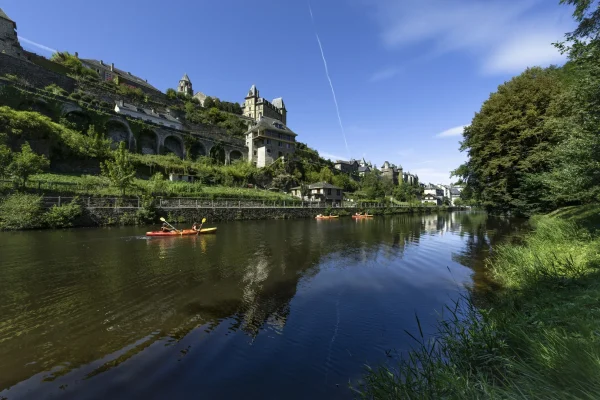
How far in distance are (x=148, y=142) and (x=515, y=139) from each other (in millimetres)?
48893

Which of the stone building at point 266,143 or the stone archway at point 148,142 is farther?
the stone building at point 266,143

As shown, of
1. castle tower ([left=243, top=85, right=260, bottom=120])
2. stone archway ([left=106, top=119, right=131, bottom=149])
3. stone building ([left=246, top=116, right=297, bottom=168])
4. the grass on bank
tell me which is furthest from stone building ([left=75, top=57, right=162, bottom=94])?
the grass on bank

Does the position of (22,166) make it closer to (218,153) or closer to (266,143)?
(218,153)

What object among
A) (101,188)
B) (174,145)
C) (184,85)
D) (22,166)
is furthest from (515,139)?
(184,85)

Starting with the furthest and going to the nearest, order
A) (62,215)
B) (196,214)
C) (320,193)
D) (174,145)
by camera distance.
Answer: (320,193)
(174,145)
(196,214)
(62,215)

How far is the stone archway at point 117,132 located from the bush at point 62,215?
21.3 metres

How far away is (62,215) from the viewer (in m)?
23.1

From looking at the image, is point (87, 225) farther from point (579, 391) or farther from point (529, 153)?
point (529, 153)

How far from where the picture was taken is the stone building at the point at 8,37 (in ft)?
140

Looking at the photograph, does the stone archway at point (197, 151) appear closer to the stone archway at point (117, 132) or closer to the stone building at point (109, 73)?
the stone archway at point (117, 132)

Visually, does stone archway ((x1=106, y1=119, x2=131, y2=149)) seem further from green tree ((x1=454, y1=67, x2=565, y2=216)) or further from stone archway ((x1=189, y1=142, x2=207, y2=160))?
green tree ((x1=454, y1=67, x2=565, y2=216))

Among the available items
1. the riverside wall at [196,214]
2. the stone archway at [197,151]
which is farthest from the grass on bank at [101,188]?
the stone archway at [197,151]

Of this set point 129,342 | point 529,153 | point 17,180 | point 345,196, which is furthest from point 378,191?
point 129,342

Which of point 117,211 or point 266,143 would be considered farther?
point 266,143
